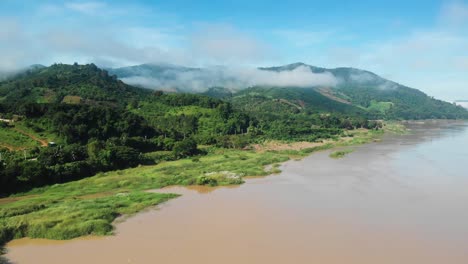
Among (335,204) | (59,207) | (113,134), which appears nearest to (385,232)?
(335,204)

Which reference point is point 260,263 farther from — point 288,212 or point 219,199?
point 219,199

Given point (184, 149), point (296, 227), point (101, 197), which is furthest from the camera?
point (184, 149)

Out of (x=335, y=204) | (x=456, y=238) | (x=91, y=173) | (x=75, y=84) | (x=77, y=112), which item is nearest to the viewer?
(x=456, y=238)

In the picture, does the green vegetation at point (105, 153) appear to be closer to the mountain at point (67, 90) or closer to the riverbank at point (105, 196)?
the riverbank at point (105, 196)

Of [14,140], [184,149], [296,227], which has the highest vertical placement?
[14,140]

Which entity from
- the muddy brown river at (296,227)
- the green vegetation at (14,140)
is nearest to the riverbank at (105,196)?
the muddy brown river at (296,227)

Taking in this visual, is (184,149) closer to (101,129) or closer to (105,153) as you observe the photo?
(105,153)

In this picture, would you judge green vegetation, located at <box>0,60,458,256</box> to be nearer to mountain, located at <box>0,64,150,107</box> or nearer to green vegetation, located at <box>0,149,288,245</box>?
green vegetation, located at <box>0,149,288,245</box>

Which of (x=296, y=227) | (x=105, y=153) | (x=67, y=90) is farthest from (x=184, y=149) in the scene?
(x=67, y=90)
